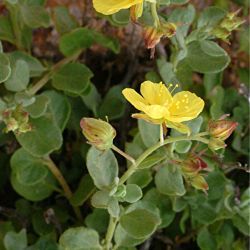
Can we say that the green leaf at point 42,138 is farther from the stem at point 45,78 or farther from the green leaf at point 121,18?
the green leaf at point 121,18

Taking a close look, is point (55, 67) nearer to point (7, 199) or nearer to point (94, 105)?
point (94, 105)

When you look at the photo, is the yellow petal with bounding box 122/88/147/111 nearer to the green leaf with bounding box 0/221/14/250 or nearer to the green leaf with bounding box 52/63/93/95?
the green leaf with bounding box 52/63/93/95

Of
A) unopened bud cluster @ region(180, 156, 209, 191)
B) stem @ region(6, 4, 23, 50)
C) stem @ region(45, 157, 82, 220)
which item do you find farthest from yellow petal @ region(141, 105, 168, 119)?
stem @ region(6, 4, 23, 50)

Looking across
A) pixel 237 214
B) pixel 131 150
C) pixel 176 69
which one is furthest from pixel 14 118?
pixel 237 214

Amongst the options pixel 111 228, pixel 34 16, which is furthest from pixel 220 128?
pixel 34 16

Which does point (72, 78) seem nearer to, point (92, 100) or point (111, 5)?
point (92, 100)
